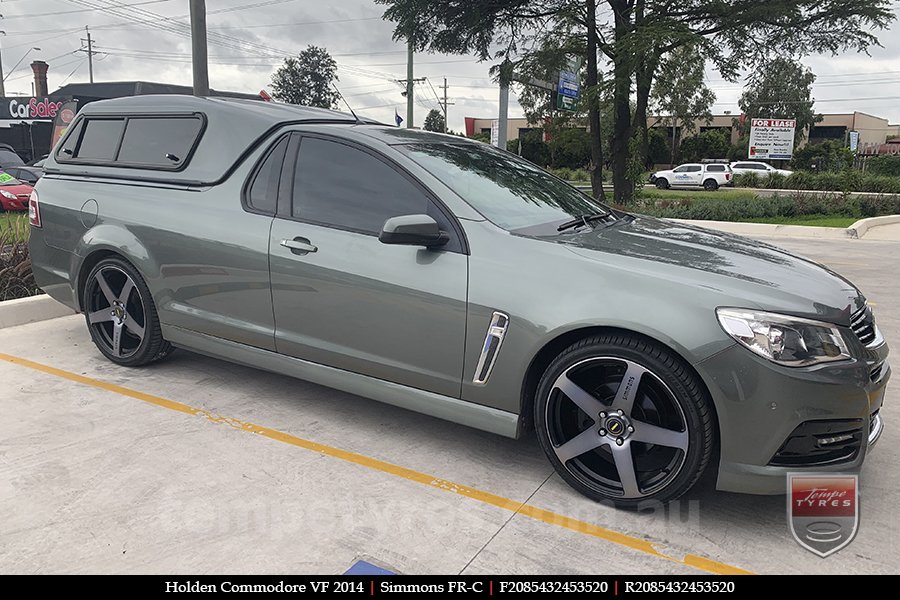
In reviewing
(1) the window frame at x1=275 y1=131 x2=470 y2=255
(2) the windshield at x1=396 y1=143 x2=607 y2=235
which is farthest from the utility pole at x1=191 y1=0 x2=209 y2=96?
(2) the windshield at x1=396 y1=143 x2=607 y2=235

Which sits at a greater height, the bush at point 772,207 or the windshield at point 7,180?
the windshield at point 7,180

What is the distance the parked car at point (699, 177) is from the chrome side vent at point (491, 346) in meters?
36.2

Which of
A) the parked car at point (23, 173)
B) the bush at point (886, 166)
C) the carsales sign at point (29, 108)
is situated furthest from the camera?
the bush at point (886, 166)

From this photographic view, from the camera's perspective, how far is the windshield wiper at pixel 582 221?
3.63m

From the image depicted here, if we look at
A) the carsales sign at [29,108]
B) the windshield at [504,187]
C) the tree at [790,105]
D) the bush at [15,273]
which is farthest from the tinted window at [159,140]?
the tree at [790,105]

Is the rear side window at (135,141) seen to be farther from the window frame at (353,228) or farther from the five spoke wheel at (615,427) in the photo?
the five spoke wheel at (615,427)

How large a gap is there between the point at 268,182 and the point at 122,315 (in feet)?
5.13

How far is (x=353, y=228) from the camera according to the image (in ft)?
12.0

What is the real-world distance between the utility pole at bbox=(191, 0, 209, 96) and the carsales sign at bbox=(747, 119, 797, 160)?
31.8 meters

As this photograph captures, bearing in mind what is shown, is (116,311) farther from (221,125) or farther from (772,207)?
(772,207)

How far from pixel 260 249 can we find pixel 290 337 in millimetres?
523

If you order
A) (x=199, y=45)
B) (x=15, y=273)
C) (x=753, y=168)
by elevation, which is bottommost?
(x=15, y=273)

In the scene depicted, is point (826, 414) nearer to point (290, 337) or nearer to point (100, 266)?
point (290, 337)

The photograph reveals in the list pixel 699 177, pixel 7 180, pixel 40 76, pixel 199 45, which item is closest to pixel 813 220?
pixel 199 45
